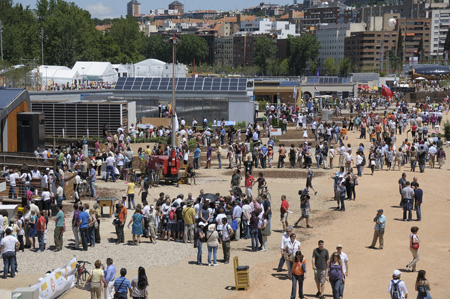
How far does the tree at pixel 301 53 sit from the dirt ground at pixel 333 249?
146282 millimetres

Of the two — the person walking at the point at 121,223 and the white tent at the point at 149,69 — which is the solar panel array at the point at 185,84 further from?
the white tent at the point at 149,69

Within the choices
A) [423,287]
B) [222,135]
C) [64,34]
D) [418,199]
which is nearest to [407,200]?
[418,199]

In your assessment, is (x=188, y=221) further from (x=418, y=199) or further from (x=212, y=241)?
(x=418, y=199)

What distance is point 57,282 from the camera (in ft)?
49.9

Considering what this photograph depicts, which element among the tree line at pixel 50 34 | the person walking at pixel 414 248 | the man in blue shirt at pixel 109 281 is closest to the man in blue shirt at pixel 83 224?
the man in blue shirt at pixel 109 281

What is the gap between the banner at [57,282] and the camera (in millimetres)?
14540

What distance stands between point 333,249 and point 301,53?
159 m

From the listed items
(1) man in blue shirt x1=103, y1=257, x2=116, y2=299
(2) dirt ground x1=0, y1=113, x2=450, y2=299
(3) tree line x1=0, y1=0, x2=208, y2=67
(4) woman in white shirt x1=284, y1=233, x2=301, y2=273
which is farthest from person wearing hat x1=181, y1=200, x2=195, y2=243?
(3) tree line x1=0, y1=0, x2=208, y2=67

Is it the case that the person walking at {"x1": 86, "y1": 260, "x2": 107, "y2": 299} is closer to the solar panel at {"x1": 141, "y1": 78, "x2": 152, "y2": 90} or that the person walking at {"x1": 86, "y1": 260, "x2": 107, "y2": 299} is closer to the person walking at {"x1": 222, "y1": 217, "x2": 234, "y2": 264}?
the person walking at {"x1": 222, "y1": 217, "x2": 234, "y2": 264}

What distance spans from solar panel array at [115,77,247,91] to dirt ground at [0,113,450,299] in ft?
59.7

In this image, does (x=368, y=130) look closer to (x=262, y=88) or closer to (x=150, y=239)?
(x=262, y=88)

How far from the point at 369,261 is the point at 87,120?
26936 mm

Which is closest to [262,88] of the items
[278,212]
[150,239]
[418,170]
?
[418,170]

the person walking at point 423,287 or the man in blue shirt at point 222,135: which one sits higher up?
the man in blue shirt at point 222,135
